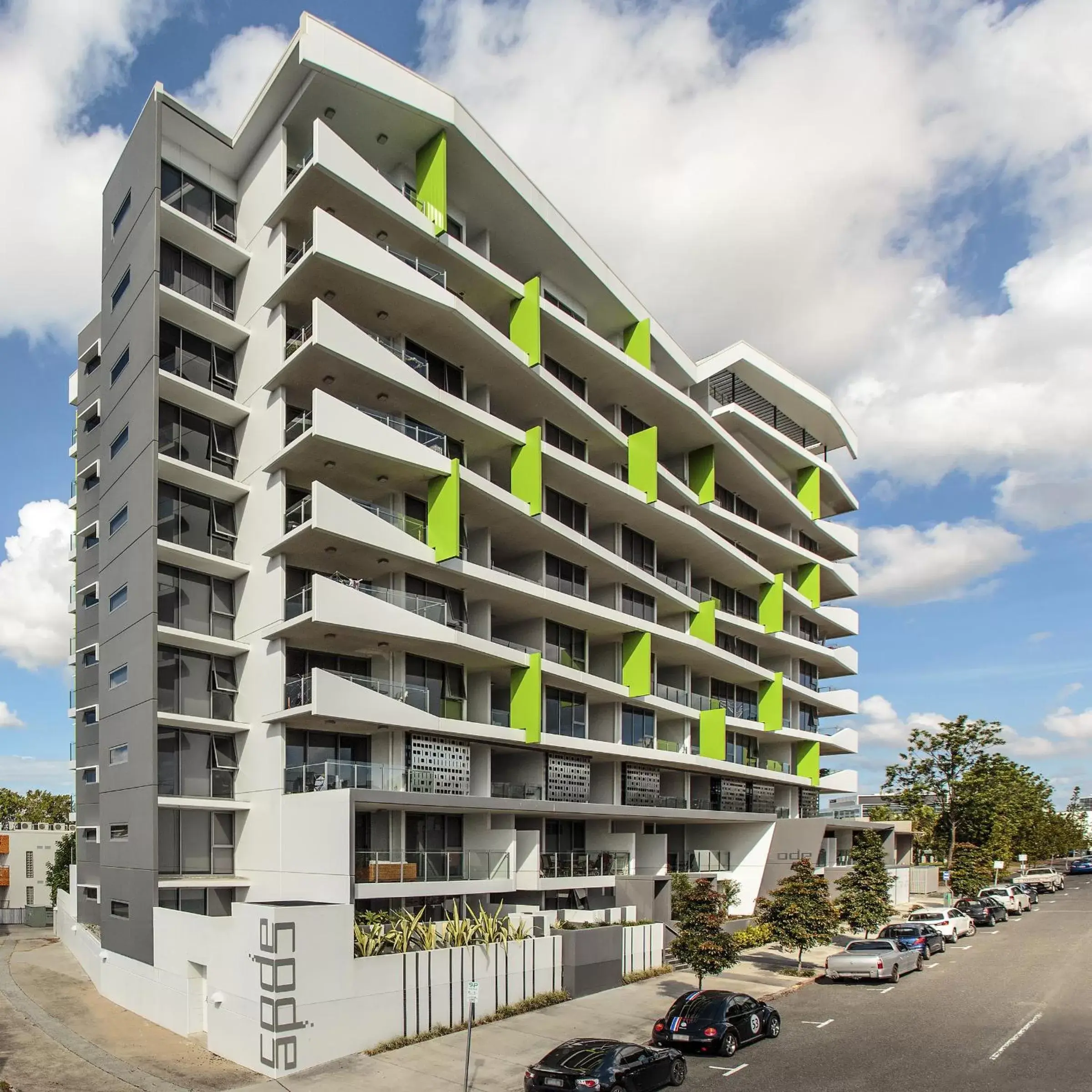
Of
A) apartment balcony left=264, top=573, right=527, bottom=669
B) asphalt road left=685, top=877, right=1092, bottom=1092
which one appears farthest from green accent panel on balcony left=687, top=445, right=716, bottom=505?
asphalt road left=685, top=877, right=1092, bottom=1092

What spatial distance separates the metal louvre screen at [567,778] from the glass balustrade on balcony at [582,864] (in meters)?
2.07

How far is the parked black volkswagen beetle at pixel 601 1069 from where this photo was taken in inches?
800

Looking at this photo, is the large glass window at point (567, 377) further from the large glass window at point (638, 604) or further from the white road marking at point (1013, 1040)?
the white road marking at point (1013, 1040)

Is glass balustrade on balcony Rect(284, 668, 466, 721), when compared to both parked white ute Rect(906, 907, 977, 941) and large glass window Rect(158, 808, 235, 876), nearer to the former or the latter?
large glass window Rect(158, 808, 235, 876)

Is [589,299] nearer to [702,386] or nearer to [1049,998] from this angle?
[702,386]

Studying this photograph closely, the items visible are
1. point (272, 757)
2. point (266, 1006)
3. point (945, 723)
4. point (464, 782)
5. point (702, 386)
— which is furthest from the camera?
point (945, 723)

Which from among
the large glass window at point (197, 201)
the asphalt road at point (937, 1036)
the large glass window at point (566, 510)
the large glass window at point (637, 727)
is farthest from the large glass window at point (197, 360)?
the asphalt road at point (937, 1036)

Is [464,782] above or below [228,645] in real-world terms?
below

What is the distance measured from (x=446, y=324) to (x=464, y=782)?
15.7 meters

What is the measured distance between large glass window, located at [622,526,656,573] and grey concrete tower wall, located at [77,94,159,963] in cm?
2152

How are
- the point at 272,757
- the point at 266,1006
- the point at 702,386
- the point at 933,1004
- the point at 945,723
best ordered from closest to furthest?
the point at 266,1006 → the point at 933,1004 → the point at 272,757 → the point at 702,386 → the point at 945,723

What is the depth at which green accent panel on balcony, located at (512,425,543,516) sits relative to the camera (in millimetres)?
38125

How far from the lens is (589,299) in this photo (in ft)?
151


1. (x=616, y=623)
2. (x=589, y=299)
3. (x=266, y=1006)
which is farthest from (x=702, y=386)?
(x=266, y=1006)
